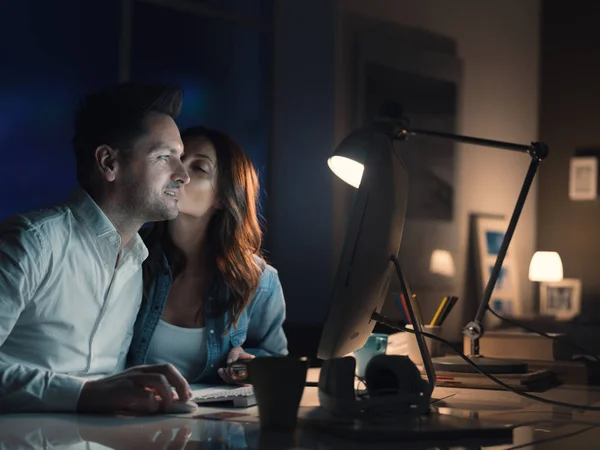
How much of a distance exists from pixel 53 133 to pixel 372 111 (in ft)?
4.96

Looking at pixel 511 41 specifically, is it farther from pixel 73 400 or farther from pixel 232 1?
pixel 73 400

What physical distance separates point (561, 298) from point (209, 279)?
11.1ft

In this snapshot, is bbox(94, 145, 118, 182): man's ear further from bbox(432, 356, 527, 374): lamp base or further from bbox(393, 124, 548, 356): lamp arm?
bbox(432, 356, 527, 374): lamp base

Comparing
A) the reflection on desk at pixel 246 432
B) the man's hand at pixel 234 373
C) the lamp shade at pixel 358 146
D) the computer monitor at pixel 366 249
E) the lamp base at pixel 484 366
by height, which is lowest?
the reflection on desk at pixel 246 432

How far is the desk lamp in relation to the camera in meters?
1.41

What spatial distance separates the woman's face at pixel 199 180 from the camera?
2.18 meters

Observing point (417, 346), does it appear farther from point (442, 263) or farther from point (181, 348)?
point (442, 263)

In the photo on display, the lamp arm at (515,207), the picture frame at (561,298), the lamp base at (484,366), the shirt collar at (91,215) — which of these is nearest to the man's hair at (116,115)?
the shirt collar at (91,215)

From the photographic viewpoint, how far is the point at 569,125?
5.16 m

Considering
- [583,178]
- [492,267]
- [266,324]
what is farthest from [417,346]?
[583,178]

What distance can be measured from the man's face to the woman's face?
0.16 meters

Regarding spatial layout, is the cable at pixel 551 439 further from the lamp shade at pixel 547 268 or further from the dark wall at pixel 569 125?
the dark wall at pixel 569 125

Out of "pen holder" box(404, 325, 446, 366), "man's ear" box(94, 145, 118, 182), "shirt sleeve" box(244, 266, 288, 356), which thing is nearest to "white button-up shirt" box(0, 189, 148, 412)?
"man's ear" box(94, 145, 118, 182)

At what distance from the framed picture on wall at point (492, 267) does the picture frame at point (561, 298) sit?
0.16 metres
